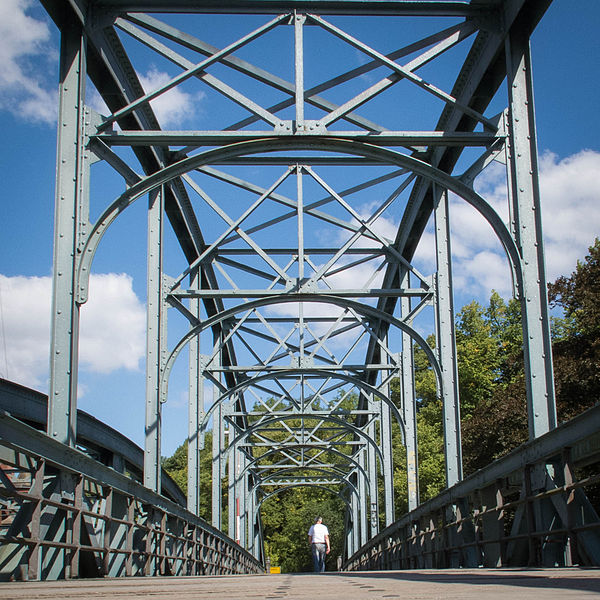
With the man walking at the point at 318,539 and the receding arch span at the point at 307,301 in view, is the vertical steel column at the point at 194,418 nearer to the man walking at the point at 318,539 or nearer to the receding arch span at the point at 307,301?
the receding arch span at the point at 307,301

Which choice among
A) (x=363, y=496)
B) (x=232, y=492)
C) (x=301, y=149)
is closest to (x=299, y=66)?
(x=301, y=149)

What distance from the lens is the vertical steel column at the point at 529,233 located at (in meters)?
9.25

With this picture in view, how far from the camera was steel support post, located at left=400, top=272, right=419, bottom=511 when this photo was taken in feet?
58.7

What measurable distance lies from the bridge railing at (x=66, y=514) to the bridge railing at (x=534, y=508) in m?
3.32

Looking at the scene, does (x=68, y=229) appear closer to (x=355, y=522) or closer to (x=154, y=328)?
(x=154, y=328)

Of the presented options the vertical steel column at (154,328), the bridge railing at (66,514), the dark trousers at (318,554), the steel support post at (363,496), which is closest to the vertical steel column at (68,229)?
the bridge railing at (66,514)

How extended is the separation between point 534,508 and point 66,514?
3.58 meters

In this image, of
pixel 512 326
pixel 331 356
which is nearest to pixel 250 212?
pixel 331 356

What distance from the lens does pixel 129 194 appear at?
10.5 meters

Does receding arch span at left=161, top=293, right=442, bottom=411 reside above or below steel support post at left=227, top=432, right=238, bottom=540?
above

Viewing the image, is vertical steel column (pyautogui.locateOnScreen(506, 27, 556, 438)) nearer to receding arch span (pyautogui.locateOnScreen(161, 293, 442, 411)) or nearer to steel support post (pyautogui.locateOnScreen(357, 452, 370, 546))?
receding arch span (pyautogui.locateOnScreen(161, 293, 442, 411))

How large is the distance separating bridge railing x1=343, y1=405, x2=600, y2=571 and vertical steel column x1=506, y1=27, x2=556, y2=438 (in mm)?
1229

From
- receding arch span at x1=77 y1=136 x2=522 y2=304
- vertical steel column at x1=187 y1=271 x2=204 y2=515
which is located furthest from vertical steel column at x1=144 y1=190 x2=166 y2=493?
vertical steel column at x1=187 y1=271 x2=204 y2=515

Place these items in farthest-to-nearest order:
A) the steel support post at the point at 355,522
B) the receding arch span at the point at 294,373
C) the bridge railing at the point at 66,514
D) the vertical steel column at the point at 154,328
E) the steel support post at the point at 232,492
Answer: the steel support post at the point at 355,522 → the steel support post at the point at 232,492 → the receding arch span at the point at 294,373 → the vertical steel column at the point at 154,328 → the bridge railing at the point at 66,514
